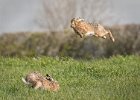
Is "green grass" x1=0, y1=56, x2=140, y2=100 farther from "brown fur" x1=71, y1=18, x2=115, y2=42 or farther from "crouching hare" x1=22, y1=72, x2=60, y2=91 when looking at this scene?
"brown fur" x1=71, y1=18, x2=115, y2=42

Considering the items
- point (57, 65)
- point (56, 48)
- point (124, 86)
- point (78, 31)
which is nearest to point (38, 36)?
point (56, 48)

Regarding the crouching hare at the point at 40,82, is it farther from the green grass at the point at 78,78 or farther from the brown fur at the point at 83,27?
the brown fur at the point at 83,27

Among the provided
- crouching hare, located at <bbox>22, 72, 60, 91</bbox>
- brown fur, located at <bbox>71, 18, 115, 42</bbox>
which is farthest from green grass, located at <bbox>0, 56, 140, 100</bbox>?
brown fur, located at <bbox>71, 18, 115, 42</bbox>

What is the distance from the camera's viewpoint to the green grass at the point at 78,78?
34.4 ft

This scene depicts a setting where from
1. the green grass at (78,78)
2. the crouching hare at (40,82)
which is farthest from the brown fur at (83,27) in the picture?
the crouching hare at (40,82)

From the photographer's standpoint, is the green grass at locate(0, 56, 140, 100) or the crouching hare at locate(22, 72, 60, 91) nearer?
the green grass at locate(0, 56, 140, 100)

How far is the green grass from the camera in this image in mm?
10492

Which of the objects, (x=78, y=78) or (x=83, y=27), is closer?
(x=78, y=78)

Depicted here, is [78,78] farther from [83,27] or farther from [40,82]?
[40,82]

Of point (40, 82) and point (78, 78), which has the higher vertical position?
point (40, 82)

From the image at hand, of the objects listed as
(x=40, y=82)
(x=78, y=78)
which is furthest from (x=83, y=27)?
(x=40, y=82)

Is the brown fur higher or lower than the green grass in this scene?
higher

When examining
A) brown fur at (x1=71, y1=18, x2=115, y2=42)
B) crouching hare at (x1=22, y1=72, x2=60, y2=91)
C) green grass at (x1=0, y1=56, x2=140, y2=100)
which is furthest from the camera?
brown fur at (x1=71, y1=18, x2=115, y2=42)

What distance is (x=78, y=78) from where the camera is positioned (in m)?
13.0
